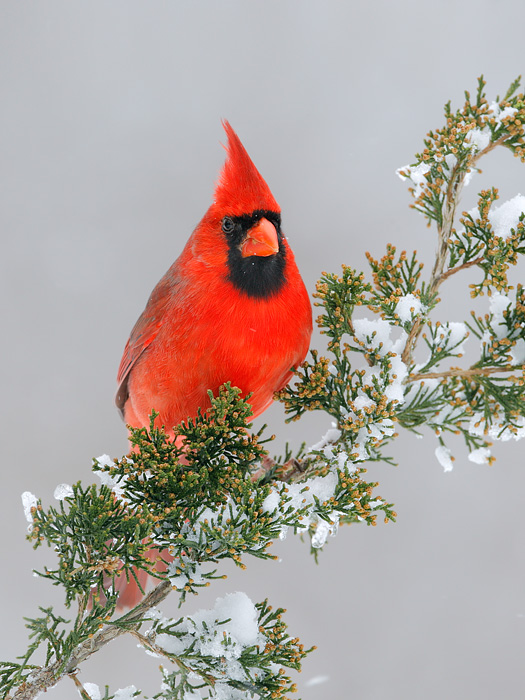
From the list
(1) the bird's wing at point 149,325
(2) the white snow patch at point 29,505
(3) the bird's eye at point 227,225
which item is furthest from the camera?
(1) the bird's wing at point 149,325

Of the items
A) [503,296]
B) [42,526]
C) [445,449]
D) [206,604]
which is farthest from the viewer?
[206,604]

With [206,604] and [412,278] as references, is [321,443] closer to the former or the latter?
[412,278]

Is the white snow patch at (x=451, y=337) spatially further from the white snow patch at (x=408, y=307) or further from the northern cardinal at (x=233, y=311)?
the northern cardinal at (x=233, y=311)

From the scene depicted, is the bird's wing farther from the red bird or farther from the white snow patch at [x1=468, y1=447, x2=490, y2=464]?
the white snow patch at [x1=468, y1=447, x2=490, y2=464]

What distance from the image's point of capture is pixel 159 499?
3.91 feet

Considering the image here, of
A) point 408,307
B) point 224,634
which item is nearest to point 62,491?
point 224,634

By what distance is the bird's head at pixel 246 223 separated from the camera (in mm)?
1416

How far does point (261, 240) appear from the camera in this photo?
137 centimetres

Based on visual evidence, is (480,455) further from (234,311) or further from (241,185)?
(241,185)


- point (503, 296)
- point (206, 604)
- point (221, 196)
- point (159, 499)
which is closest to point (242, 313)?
point (221, 196)

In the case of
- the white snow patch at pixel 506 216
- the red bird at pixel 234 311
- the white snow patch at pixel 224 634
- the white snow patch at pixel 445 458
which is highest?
the red bird at pixel 234 311

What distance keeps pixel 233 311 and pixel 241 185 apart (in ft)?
0.86

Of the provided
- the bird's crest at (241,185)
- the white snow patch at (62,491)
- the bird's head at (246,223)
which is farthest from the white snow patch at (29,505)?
the bird's crest at (241,185)

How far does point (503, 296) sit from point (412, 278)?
0.67 ft
